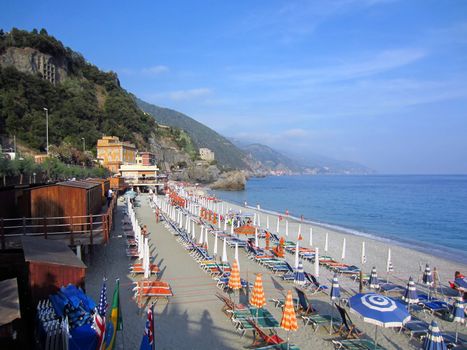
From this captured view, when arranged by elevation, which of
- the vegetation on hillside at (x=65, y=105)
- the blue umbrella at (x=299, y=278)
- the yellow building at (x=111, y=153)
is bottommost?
the blue umbrella at (x=299, y=278)

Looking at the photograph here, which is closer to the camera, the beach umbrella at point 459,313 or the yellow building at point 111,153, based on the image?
the beach umbrella at point 459,313

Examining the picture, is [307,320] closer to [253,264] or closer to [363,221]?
[253,264]

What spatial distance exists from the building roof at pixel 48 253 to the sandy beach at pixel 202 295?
2.05 m

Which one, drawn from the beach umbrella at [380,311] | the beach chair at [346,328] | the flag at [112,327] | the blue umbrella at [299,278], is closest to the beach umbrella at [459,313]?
the beach chair at [346,328]

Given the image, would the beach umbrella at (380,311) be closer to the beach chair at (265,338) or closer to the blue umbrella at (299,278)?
the beach chair at (265,338)

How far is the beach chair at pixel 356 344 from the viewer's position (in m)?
8.06

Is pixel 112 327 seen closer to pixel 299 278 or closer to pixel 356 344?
pixel 356 344

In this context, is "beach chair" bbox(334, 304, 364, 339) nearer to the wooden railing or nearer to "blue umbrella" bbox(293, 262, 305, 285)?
"blue umbrella" bbox(293, 262, 305, 285)

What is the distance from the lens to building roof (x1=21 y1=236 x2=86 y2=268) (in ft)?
26.2

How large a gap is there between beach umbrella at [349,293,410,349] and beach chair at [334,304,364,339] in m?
1.15

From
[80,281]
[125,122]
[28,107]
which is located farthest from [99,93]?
[80,281]

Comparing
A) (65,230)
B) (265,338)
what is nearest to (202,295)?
(265,338)

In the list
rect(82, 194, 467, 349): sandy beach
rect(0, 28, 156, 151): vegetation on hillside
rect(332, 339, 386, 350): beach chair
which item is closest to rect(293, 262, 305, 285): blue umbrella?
rect(82, 194, 467, 349): sandy beach

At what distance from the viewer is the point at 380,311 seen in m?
7.23
